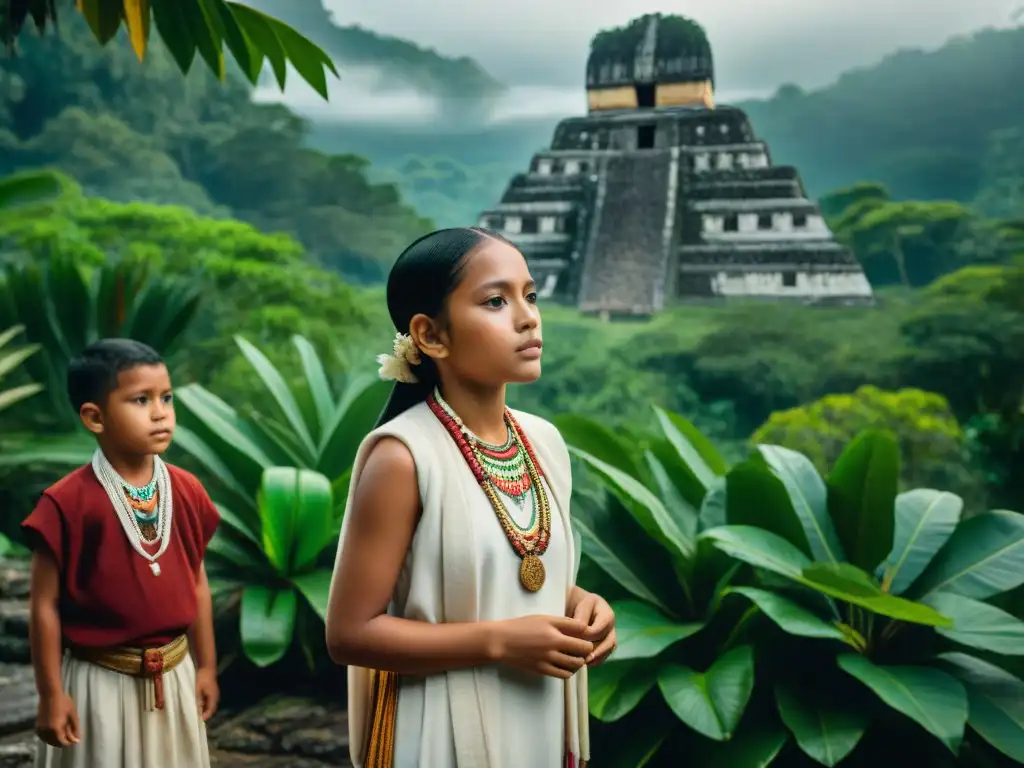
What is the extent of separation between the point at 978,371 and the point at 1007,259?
1.96 ft

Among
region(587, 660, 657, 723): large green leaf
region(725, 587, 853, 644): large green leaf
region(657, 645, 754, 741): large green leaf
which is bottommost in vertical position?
region(587, 660, 657, 723): large green leaf

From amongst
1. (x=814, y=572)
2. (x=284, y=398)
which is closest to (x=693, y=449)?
(x=814, y=572)

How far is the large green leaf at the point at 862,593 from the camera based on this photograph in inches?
81.1

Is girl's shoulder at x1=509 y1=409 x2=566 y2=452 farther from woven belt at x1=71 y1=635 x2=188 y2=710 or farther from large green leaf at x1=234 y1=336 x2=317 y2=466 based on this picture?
large green leaf at x1=234 y1=336 x2=317 y2=466

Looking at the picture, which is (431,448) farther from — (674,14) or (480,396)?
(674,14)

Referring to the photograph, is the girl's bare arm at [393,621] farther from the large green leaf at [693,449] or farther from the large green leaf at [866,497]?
the large green leaf at [693,449]

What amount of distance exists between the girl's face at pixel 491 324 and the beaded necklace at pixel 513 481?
0.06 m

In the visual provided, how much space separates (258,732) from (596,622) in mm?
1897

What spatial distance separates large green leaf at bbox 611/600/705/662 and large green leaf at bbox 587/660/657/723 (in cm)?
3

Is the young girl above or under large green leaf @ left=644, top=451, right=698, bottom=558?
above

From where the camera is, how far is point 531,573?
1119 mm

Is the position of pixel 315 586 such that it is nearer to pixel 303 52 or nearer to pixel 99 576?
pixel 99 576

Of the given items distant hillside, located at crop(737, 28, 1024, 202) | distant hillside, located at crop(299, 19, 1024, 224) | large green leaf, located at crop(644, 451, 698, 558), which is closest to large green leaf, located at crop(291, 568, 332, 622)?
large green leaf, located at crop(644, 451, 698, 558)

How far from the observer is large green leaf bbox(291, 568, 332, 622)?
108 inches
